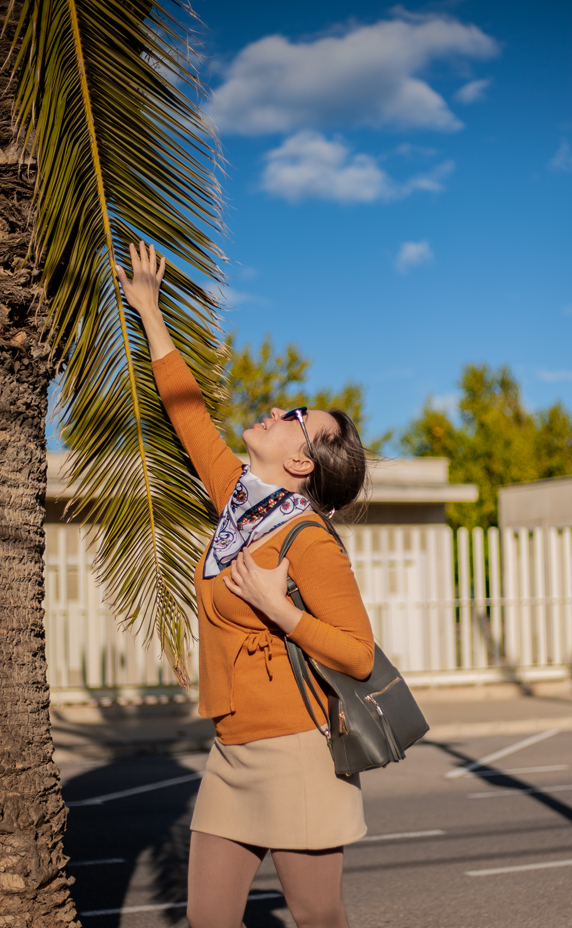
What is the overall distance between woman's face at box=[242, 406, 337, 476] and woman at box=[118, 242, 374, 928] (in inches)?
3.8

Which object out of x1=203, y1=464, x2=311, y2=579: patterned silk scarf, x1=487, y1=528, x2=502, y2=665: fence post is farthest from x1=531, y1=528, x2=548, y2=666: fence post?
x1=203, y1=464, x2=311, y2=579: patterned silk scarf

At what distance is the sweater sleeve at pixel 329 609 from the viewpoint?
2277 millimetres

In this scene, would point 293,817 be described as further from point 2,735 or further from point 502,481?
point 502,481

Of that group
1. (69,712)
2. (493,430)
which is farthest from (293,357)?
(69,712)

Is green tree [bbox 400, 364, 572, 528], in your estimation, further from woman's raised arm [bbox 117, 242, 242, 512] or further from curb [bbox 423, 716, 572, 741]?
woman's raised arm [bbox 117, 242, 242, 512]

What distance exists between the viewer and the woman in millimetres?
2291

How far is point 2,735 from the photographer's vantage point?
2.52 metres

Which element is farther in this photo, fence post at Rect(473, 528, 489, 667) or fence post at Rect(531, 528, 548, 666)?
fence post at Rect(531, 528, 548, 666)

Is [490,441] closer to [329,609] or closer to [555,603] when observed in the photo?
[555,603]

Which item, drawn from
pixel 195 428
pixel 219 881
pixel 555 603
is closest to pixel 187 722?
pixel 555 603

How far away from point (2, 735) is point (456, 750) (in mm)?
8125

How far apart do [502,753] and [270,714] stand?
7926mm

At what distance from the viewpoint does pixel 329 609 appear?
2326 mm

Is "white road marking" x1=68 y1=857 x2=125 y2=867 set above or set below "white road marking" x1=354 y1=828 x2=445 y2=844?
above
